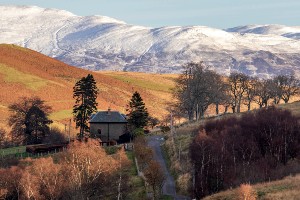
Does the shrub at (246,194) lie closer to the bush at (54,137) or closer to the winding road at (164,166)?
the winding road at (164,166)

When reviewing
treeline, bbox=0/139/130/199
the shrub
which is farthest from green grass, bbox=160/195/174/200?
the shrub

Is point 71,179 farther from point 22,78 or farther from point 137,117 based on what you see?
point 22,78

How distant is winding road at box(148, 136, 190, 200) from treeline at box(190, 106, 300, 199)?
3.67 metres

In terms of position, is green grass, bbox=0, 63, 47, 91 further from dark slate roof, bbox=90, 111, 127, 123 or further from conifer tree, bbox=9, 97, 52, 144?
dark slate roof, bbox=90, 111, 127, 123

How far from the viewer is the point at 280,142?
69.2m

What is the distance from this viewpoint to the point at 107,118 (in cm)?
10419

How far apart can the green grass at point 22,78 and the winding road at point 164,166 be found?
79252mm

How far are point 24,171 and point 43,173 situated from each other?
3.39m

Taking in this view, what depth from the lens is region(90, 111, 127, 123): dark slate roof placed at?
103625 millimetres

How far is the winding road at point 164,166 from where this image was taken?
198 feet

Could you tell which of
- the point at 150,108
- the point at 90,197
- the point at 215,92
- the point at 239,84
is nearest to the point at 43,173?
the point at 90,197

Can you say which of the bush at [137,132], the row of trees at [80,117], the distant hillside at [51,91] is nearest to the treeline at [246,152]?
the bush at [137,132]

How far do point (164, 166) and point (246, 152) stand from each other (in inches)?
510

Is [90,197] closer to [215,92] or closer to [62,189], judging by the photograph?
[62,189]
